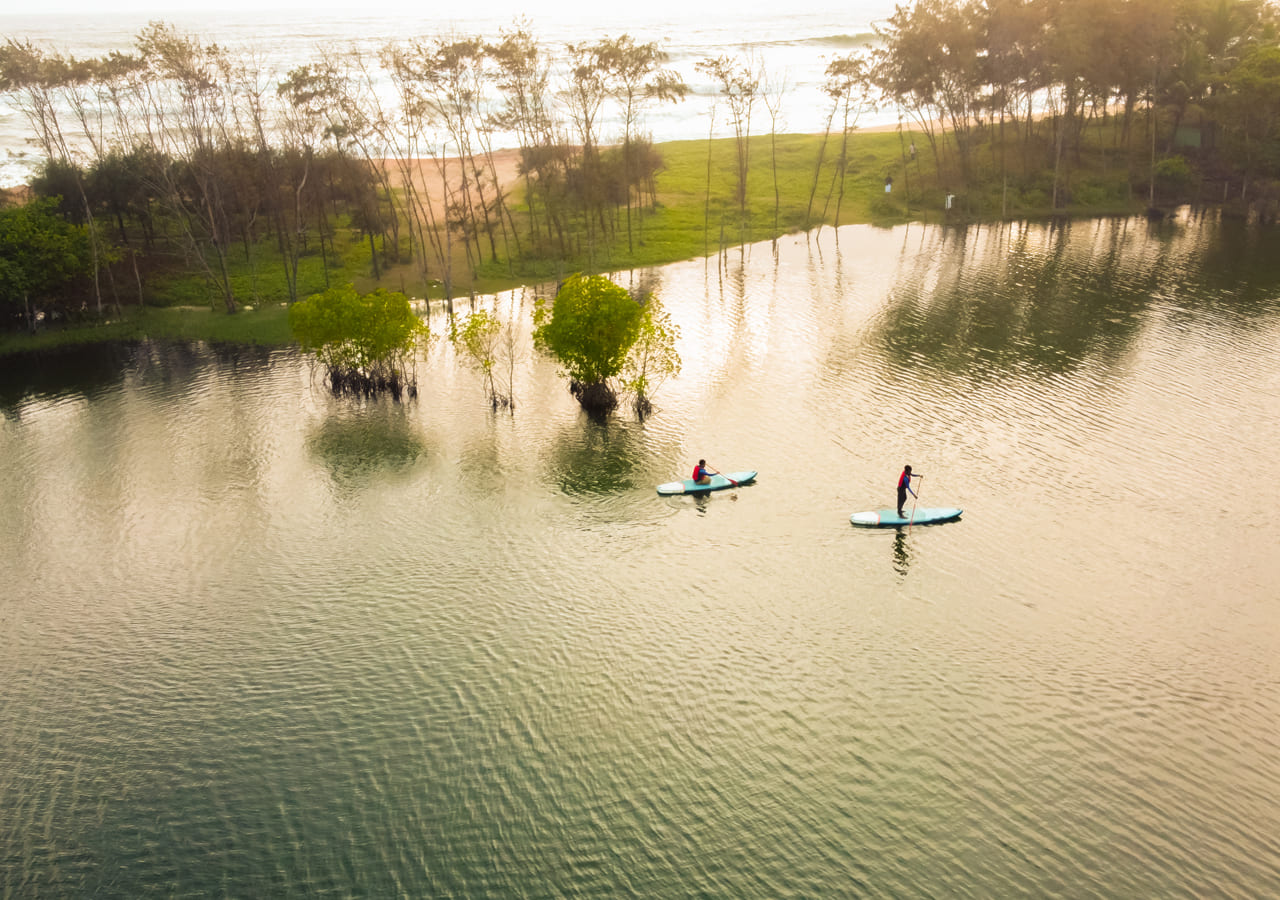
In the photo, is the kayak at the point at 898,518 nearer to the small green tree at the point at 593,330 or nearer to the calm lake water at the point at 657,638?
the calm lake water at the point at 657,638

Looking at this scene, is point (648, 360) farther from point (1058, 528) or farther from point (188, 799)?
point (188, 799)

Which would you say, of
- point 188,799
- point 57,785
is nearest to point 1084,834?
point 188,799

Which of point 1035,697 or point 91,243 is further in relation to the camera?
point 91,243

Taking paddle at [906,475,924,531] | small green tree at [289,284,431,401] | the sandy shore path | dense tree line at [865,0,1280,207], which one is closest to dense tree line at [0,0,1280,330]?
dense tree line at [865,0,1280,207]

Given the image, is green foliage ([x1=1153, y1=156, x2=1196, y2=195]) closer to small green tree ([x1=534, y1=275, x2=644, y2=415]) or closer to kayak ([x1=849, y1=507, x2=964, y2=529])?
small green tree ([x1=534, y1=275, x2=644, y2=415])

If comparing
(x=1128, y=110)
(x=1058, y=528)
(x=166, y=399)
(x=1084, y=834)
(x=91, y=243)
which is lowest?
(x=1084, y=834)

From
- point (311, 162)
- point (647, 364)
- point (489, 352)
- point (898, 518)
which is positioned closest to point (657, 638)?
point (898, 518)

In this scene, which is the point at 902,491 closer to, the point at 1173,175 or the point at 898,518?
the point at 898,518
